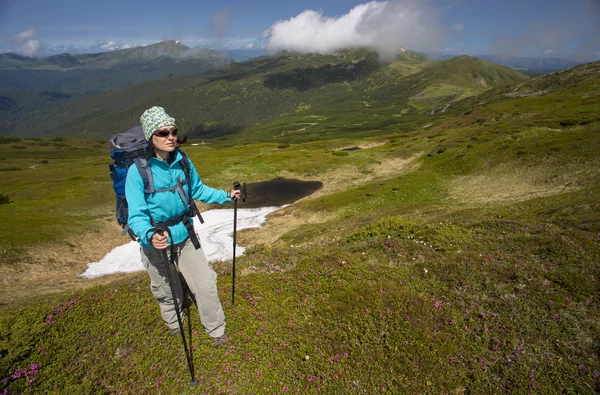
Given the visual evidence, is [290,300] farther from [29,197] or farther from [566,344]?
[29,197]

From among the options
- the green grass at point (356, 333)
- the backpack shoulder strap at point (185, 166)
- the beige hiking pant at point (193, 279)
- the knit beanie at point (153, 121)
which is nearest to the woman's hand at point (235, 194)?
the backpack shoulder strap at point (185, 166)

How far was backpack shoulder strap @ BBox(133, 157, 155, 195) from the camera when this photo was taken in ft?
23.8

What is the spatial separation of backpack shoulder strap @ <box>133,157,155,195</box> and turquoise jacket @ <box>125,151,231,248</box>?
0.09 m

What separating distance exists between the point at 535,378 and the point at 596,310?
3.55m

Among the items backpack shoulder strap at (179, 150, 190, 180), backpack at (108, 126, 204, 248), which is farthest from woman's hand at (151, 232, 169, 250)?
backpack shoulder strap at (179, 150, 190, 180)

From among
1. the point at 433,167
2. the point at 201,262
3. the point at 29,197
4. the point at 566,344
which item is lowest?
the point at 29,197

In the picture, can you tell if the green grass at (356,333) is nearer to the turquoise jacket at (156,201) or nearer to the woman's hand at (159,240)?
the turquoise jacket at (156,201)

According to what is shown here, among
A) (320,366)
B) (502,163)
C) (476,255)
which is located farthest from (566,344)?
(502,163)

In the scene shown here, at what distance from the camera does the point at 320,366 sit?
8078mm

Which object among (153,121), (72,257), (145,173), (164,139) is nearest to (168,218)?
(145,173)

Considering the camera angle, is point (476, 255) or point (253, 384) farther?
point (476, 255)

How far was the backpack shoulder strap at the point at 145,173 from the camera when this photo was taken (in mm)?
7242

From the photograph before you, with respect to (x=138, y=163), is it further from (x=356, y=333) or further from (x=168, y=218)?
(x=356, y=333)

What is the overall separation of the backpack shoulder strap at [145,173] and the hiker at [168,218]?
0.31 feet
